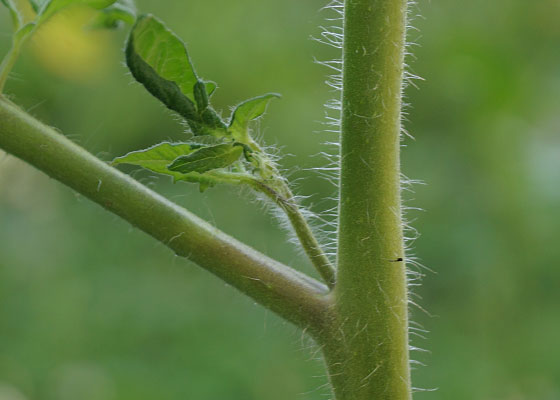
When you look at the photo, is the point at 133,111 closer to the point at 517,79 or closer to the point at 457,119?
the point at 457,119

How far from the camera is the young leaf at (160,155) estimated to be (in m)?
0.44

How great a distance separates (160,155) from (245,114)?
0.18 ft

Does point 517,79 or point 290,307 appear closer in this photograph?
point 290,307

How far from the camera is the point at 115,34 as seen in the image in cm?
190

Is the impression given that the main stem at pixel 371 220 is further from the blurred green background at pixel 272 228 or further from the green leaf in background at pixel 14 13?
the blurred green background at pixel 272 228

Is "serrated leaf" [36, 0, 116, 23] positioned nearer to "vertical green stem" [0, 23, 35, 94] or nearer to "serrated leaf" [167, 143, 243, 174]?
"vertical green stem" [0, 23, 35, 94]

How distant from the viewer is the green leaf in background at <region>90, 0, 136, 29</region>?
0.51m

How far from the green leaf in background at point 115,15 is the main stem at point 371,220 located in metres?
0.16

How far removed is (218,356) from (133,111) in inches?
24.2

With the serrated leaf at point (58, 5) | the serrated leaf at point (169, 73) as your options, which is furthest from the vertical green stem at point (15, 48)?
the serrated leaf at point (169, 73)

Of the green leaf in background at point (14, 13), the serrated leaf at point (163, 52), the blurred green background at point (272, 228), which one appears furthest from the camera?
the blurred green background at point (272, 228)

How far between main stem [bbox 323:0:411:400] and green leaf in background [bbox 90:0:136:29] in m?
0.16

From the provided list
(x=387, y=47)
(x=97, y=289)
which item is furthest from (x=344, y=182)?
(x=97, y=289)

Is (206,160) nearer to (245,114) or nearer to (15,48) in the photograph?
(245,114)
